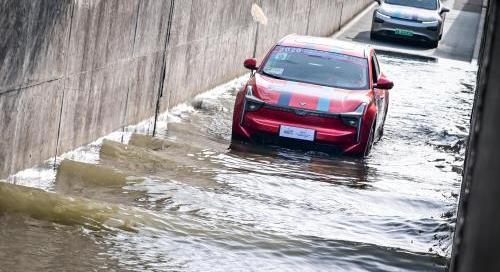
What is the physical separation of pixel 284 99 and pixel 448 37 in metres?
24.5

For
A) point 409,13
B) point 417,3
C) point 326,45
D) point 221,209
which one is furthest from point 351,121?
point 417,3

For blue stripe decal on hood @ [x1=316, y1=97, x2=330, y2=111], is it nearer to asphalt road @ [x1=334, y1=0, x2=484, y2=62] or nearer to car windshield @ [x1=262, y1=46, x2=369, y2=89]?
car windshield @ [x1=262, y1=46, x2=369, y2=89]

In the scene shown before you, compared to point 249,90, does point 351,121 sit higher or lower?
lower

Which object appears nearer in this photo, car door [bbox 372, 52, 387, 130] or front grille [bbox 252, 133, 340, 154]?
front grille [bbox 252, 133, 340, 154]

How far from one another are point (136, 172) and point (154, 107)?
3.93m

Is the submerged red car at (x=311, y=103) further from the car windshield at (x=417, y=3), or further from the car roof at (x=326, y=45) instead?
the car windshield at (x=417, y=3)

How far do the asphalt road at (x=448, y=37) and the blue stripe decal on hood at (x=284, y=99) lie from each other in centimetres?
1722

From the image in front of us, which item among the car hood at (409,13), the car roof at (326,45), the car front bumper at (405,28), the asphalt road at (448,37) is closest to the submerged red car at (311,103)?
the car roof at (326,45)

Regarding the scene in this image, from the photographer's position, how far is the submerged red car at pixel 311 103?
43.2 feet

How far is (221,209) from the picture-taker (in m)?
8.91

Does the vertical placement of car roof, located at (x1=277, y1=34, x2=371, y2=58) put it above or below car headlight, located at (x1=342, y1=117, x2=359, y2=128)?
above

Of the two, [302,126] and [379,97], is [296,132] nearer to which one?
[302,126]

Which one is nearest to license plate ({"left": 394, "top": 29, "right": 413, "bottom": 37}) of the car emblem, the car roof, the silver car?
the silver car

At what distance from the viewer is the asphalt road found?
3123cm
